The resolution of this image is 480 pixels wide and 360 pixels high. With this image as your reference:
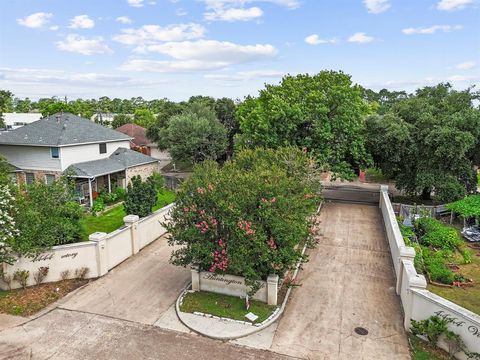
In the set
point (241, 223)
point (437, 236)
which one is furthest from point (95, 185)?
point (437, 236)

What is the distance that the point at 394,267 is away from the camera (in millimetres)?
13938

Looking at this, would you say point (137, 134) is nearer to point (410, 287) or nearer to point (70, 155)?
point (70, 155)

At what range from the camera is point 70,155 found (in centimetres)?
2367

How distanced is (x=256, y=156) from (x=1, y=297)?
10.6 meters

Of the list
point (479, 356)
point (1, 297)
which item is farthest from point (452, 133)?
point (1, 297)

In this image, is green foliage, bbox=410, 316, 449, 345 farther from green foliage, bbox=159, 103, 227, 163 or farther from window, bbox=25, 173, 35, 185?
window, bbox=25, 173, 35, 185

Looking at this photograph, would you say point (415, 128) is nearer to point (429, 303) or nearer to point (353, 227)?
point (353, 227)

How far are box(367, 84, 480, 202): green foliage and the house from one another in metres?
17.7

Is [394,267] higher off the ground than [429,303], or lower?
lower

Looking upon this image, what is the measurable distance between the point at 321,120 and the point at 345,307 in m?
13.8

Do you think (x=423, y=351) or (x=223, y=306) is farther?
(x=223, y=306)

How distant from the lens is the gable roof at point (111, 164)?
75.6 feet

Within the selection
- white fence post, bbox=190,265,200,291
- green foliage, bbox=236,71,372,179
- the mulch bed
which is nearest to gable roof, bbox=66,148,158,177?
green foliage, bbox=236,71,372,179

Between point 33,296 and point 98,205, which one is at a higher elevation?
point 98,205
